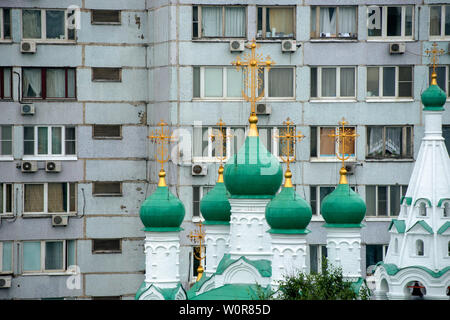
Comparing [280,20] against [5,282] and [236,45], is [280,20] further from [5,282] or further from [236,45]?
[5,282]

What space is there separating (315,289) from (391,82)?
15459 millimetres

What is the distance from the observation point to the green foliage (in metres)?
33.7

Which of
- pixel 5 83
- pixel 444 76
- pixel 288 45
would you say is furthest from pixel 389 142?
pixel 5 83

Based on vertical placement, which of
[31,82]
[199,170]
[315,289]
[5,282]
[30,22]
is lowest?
[5,282]

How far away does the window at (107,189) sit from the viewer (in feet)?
159

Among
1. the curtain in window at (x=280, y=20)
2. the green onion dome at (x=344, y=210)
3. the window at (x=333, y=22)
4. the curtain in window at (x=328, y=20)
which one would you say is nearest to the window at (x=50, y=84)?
the curtain in window at (x=280, y=20)

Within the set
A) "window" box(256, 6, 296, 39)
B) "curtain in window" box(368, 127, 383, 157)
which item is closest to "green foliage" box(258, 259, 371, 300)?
"curtain in window" box(368, 127, 383, 157)

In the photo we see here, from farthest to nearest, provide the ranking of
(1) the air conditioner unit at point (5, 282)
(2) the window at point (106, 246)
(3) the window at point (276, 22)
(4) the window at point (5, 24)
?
(2) the window at point (106, 246), (4) the window at point (5, 24), (1) the air conditioner unit at point (5, 282), (3) the window at point (276, 22)

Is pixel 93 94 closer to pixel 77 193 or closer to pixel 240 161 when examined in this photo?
pixel 77 193

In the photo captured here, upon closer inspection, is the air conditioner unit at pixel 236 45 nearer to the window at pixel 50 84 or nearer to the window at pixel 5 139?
the window at pixel 50 84

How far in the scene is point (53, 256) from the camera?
158 ft

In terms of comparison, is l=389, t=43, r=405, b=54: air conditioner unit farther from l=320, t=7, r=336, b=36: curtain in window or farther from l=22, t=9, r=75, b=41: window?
l=22, t=9, r=75, b=41: window

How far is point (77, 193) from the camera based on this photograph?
48250 mm

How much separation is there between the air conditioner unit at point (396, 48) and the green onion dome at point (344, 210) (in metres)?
10.7
